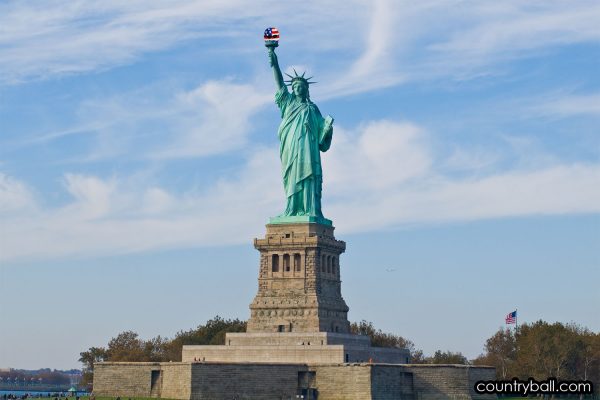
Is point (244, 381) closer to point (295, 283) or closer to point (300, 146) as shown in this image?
point (295, 283)

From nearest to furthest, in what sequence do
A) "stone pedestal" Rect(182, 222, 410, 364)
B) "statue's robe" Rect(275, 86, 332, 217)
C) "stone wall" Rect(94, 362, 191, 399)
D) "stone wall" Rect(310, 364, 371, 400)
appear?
"stone wall" Rect(310, 364, 371, 400) < "stone wall" Rect(94, 362, 191, 399) < "stone pedestal" Rect(182, 222, 410, 364) < "statue's robe" Rect(275, 86, 332, 217)

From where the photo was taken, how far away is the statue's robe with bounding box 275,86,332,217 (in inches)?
2904

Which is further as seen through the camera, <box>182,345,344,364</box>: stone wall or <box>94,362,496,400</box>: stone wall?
<box>182,345,344,364</box>: stone wall

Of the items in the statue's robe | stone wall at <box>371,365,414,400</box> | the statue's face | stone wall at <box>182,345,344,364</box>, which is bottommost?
stone wall at <box>371,365,414,400</box>

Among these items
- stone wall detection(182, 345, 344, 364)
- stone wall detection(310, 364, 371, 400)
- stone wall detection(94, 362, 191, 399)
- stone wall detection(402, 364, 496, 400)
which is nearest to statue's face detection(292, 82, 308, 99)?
stone wall detection(182, 345, 344, 364)

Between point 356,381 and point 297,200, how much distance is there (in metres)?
15.0

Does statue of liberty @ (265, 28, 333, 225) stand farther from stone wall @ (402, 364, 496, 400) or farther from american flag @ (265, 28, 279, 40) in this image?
stone wall @ (402, 364, 496, 400)

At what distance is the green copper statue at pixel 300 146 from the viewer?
73.8 meters

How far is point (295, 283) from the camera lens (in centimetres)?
7238

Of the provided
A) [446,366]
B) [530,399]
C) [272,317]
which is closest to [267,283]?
[272,317]

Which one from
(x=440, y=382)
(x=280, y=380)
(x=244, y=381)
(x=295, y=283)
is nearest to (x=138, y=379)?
(x=244, y=381)

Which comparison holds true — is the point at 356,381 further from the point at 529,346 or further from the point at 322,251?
the point at 529,346

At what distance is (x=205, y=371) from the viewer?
62.8 metres

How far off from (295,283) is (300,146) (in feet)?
29.5
